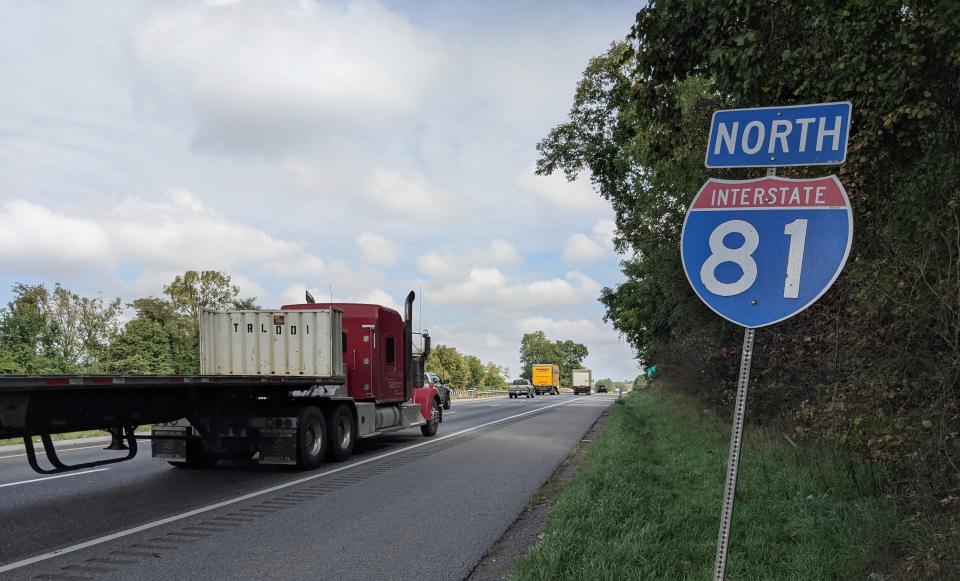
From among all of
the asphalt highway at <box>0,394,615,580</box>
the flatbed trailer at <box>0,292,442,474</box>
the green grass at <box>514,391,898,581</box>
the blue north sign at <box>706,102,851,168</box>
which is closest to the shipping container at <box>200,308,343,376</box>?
the flatbed trailer at <box>0,292,442,474</box>

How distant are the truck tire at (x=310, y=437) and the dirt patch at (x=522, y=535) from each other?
3.94m

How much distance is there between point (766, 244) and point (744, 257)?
0.13 m

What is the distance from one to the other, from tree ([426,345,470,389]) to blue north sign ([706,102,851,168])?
81192 millimetres

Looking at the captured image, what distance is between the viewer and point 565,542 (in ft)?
19.4

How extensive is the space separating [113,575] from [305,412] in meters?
6.21

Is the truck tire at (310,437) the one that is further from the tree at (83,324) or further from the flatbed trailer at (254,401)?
the tree at (83,324)

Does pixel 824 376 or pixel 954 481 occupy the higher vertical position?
pixel 824 376

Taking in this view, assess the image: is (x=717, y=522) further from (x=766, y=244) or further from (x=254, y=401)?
(x=254, y=401)

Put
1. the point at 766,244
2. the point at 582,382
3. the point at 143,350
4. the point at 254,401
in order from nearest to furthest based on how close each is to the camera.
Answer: the point at 766,244, the point at 254,401, the point at 143,350, the point at 582,382

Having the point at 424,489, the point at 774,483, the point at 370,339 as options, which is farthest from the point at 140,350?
the point at 774,483

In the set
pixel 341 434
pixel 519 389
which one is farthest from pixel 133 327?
pixel 341 434

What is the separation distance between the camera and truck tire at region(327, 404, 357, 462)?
1255cm

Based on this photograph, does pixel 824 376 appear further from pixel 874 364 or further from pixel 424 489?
pixel 424 489

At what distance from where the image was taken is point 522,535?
6.97 meters
